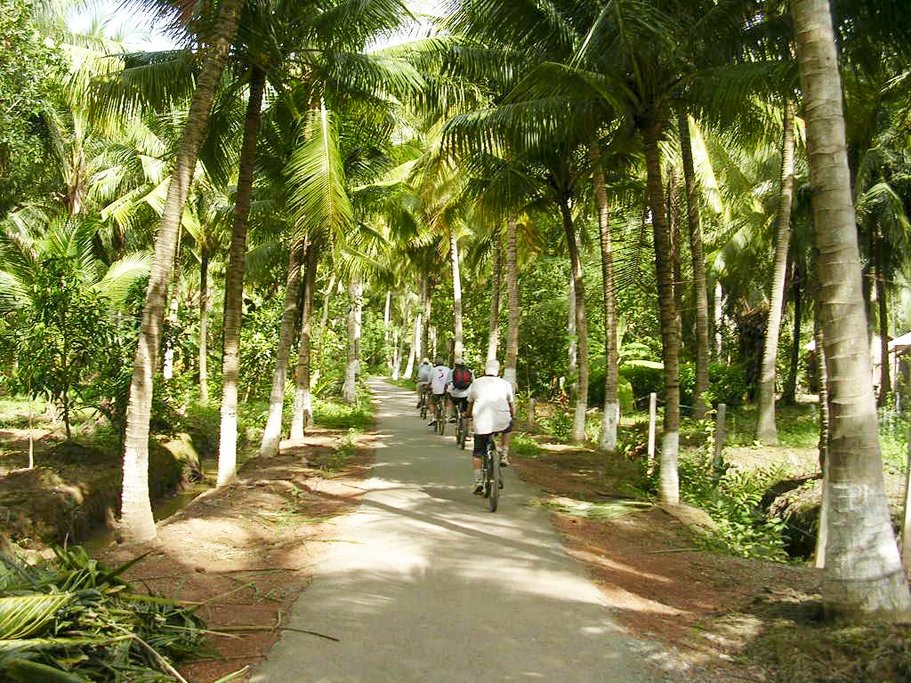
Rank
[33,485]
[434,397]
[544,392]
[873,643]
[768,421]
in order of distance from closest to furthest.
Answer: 1. [873,643]
2. [33,485]
3. [768,421]
4. [434,397]
5. [544,392]

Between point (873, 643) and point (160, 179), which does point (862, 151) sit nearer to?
point (873, 643)

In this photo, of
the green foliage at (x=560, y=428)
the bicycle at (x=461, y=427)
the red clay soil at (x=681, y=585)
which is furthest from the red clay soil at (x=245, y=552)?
the green foliage at (x=560, y=428)

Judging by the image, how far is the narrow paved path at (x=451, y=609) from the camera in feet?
15.7

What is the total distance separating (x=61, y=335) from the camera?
13.0 m

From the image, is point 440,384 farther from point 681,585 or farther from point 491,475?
point 681,585

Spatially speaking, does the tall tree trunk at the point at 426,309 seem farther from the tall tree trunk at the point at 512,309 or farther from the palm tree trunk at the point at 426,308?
the tall tree trunk at the point at 512,309

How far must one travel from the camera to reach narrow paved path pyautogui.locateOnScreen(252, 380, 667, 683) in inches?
189

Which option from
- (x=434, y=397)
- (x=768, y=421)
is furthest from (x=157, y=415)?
(x=768, y=421)

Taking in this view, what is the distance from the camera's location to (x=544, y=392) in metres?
29.6

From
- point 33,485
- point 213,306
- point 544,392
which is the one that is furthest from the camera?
point 213,306

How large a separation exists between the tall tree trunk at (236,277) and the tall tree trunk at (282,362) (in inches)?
95.7

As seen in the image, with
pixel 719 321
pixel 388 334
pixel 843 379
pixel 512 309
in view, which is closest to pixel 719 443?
pixel 512 309

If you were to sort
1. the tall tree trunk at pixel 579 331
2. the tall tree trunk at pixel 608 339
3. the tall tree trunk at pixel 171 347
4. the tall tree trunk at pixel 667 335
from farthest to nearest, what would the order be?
the tall tree trunk at pixel 579 331 < the tall tree trunk at pixel 608 339 < the tall tree trunk at pixel 171 347 < the tall tree trunk at pixel 667 335

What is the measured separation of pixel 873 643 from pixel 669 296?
243 inches
